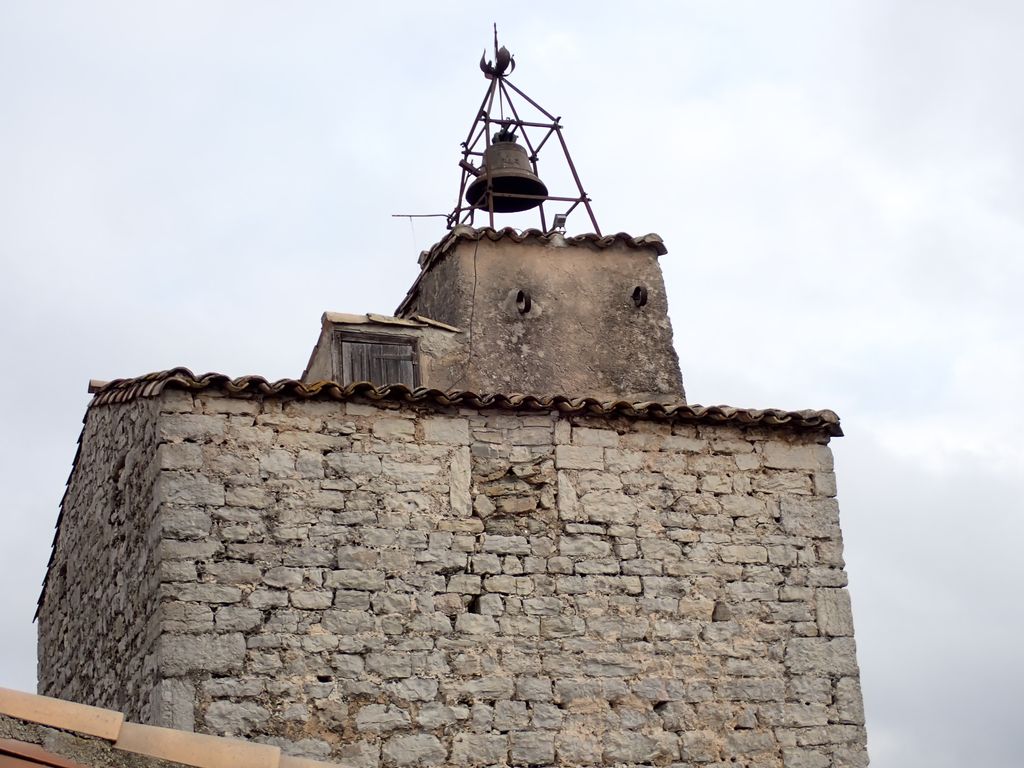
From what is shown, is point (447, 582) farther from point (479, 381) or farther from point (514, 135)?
point (514, 135)

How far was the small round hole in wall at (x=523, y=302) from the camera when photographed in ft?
45.1

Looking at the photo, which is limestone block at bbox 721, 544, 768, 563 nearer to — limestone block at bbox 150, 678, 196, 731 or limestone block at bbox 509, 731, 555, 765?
limestone block at bbox 509, 731, 555, 765

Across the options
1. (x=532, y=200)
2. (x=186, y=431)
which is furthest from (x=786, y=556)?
(x=532, y=200)

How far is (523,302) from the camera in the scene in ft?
45.2

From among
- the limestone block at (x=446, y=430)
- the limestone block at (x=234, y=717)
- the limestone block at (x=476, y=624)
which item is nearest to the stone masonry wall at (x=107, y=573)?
the limestone block at (x=234, y=717)

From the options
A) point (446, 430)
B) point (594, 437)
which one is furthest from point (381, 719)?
point (594, 437)

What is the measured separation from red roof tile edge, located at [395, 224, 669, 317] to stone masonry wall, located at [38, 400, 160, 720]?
401cm

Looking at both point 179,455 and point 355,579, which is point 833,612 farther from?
point 179,455

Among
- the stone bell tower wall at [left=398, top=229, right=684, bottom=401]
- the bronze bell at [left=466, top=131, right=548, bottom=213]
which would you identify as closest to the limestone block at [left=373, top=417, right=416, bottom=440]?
the stone bell tower wall at [left=398, top=229, right=684, bottom=401]

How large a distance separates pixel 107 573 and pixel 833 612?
485 centimetres

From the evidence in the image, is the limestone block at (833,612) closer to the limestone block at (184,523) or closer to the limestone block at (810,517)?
the limestone block at (810,517)

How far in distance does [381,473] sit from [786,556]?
111 inches

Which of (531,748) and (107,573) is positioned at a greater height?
(107,573)

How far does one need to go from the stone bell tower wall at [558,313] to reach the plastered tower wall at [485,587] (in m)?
3.36
